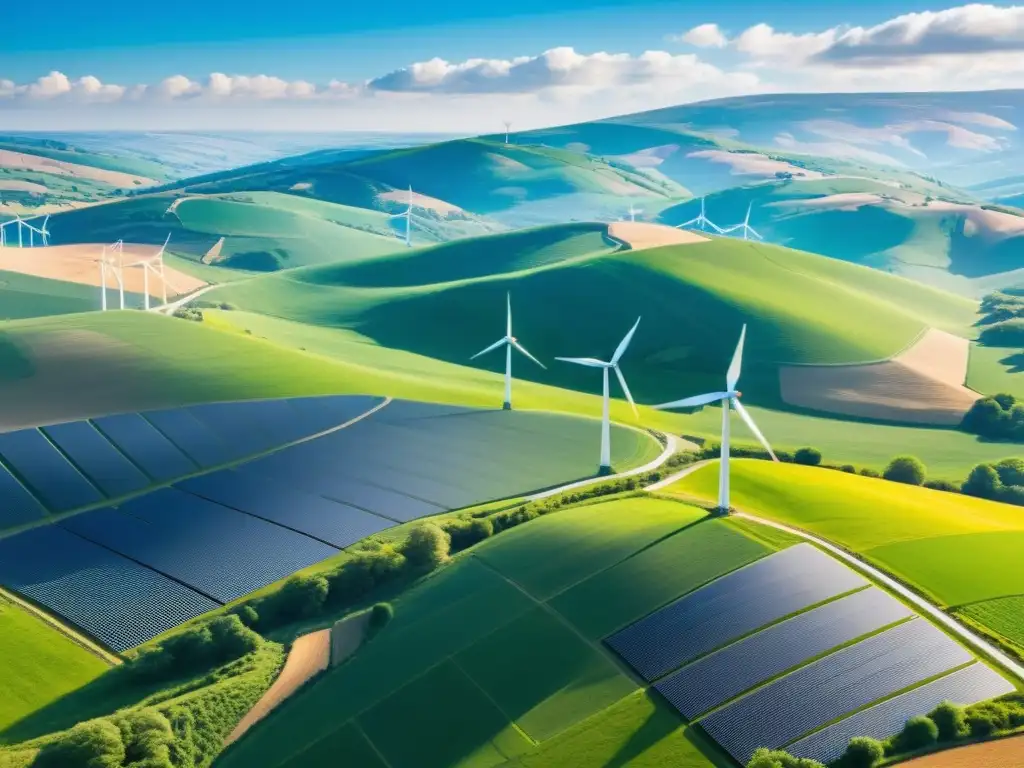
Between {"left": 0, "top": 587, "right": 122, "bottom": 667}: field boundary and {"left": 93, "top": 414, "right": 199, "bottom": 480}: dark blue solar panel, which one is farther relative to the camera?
{"left": 93, "top": 414, "right": 199, "bottom": 480}: dark blue solar panel

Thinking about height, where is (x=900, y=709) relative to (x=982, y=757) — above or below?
above

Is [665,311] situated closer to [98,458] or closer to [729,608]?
[98,458]

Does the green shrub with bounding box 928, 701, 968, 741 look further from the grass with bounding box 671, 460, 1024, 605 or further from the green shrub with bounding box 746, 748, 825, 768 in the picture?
the grass with bounding box 671, 460, 1024, 605

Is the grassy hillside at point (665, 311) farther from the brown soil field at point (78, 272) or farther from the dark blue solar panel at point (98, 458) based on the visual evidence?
the dark blue solar panel at point (98, 458)

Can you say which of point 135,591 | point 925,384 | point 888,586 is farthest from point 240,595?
point 925,384

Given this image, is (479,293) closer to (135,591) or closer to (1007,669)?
(135,591)

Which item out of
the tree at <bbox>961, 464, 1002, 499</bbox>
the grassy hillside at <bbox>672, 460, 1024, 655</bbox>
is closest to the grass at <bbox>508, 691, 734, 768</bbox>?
the grassy hillside at <bbox>672, 460, 1024, 655</bbox>

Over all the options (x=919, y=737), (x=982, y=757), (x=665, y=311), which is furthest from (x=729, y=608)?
(x=665, y=311)

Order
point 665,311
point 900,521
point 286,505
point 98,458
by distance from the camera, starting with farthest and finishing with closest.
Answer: point 665,311, point 98,458, point 286,505, point 900,521
